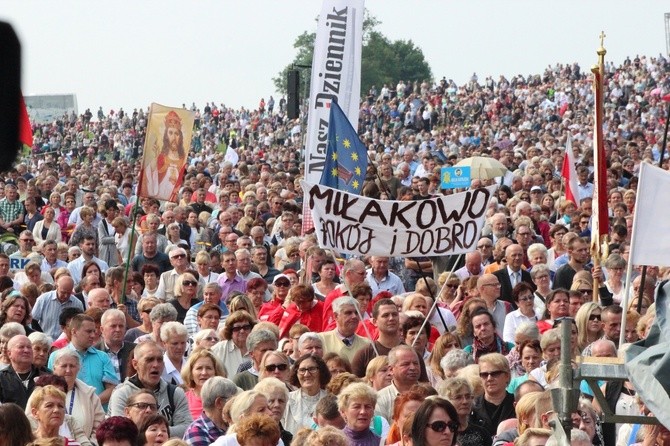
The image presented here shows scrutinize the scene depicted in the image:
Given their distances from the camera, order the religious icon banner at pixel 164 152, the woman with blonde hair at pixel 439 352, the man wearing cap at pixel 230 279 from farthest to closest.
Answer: the religious icon banner at pixel 164 152 < the man wearing cap at pixel 230 279 < the woman with blonde hair at pixel 439 352

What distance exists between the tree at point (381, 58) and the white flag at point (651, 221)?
99.2 metres

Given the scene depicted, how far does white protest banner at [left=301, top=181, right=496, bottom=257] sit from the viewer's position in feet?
37.2

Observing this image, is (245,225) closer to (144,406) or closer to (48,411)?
(144,406)

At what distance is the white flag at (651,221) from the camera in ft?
27.2

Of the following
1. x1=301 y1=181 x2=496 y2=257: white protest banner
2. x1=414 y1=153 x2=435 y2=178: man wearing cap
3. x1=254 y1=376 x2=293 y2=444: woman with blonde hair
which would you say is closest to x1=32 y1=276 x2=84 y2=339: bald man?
x1=301 y1=181 x2=496 y2=257: white protest banner

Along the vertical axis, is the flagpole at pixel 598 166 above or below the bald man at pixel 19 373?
above

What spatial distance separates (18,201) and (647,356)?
64.4 ft

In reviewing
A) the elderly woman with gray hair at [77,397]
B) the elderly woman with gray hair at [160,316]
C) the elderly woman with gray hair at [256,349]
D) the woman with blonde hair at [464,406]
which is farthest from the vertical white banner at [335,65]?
the woman with blonde hair at [464,406]

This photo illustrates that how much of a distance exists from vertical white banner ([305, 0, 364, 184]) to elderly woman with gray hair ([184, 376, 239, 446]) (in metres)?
6.48

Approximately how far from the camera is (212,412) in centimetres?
815

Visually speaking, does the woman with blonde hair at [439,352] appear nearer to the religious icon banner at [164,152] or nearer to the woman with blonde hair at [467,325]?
the woman with blonde hair at [467,325]

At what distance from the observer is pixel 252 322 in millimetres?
10680

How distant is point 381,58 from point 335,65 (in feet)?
330

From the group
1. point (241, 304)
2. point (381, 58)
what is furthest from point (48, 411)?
point (381, 58)
